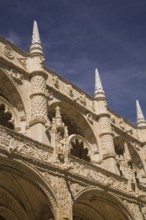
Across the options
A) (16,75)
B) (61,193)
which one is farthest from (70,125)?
(61,193)

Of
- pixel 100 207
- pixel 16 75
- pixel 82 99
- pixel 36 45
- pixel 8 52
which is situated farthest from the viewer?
pixel 82 99

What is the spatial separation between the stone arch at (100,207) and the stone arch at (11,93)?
465 cm

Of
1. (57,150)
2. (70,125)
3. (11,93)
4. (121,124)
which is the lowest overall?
(57,150)

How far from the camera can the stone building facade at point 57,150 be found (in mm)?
11305

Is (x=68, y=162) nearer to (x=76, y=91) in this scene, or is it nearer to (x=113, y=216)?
(x=113, y=216)

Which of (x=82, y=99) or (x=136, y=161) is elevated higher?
(x=82, y=99)

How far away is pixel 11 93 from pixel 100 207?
21.0 ft

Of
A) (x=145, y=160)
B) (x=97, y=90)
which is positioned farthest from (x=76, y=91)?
(x=145, y=160)

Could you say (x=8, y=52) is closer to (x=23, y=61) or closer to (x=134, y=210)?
(x=23, y=61)

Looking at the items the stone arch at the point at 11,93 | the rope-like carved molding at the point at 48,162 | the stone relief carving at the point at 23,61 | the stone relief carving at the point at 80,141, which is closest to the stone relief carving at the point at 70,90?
the stone relief carving at the point at 80,141

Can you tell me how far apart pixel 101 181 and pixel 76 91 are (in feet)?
25.0

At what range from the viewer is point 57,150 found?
12.5 meters

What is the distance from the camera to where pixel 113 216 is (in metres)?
14.8

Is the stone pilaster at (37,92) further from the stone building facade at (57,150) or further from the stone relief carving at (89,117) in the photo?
the stone relief carving at (89,117)
